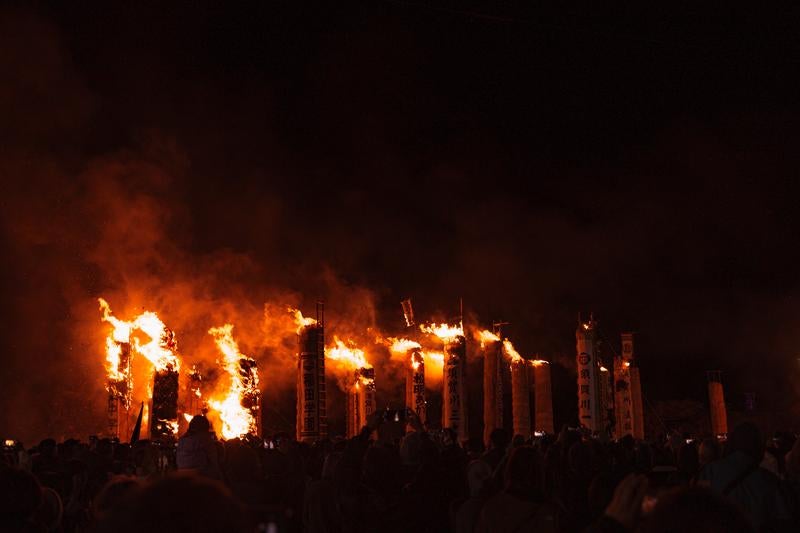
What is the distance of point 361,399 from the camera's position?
33.8 meters

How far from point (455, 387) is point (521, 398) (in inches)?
244

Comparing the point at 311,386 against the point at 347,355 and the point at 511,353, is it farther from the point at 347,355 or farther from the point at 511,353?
the point at 511,353

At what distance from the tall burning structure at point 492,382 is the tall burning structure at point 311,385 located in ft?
32.8

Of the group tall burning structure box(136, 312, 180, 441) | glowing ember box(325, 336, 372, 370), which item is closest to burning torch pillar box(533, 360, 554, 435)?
glowing ember box(325, 336, 372, 370)

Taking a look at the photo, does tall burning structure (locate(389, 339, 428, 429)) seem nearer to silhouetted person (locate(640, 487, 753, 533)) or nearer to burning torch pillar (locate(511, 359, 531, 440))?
burning torch pillar (locate(511, 359, 531, 440))

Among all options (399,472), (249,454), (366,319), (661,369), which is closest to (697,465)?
(399,472)

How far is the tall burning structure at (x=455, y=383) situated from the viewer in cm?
3067

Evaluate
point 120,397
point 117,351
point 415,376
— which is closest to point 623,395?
point 415,376

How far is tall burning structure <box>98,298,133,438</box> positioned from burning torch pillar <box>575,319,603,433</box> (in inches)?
693

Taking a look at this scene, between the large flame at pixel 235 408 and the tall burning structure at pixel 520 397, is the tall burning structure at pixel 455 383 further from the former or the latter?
the large flame at pixel 235 408

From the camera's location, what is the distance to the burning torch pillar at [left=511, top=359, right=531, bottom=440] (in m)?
35.3

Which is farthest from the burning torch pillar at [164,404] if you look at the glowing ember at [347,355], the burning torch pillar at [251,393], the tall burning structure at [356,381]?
the glowing ember at [347,355]

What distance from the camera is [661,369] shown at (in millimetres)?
54688

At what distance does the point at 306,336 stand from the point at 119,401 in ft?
24.3
